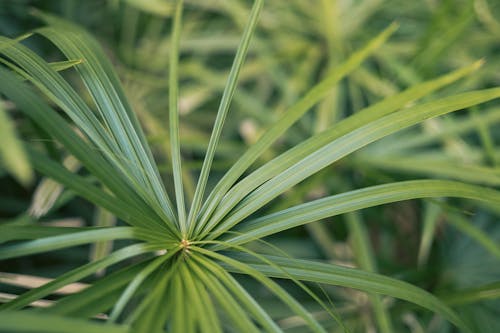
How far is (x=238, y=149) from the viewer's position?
979mm

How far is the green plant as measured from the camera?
0.42m

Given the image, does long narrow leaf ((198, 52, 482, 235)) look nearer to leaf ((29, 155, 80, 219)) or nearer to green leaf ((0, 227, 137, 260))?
green leaf ((0, 227, 137, 260))

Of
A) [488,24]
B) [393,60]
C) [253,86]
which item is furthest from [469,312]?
[253,86]

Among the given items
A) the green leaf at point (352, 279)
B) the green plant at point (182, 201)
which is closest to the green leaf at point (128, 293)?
the green plant at point (182, 201)

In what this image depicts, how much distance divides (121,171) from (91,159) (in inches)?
2.5

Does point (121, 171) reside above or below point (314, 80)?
below

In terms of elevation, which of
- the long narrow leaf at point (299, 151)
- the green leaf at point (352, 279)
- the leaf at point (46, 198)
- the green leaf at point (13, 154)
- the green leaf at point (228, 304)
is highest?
the long narrow leaf at point (299, 151)

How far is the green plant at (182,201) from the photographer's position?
42 centimetres

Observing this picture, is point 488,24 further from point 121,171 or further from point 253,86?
point 121,171

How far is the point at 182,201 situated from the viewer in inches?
19.3

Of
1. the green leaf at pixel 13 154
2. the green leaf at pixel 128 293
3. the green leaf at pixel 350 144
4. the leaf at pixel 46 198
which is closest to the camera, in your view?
the green leaf at pixel 13 154

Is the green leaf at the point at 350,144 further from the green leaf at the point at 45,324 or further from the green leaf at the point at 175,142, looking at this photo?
the green leaf at the point at 45,324

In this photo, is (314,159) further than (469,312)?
No

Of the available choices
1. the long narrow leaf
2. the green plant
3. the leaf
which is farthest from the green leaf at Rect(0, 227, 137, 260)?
the leaf
